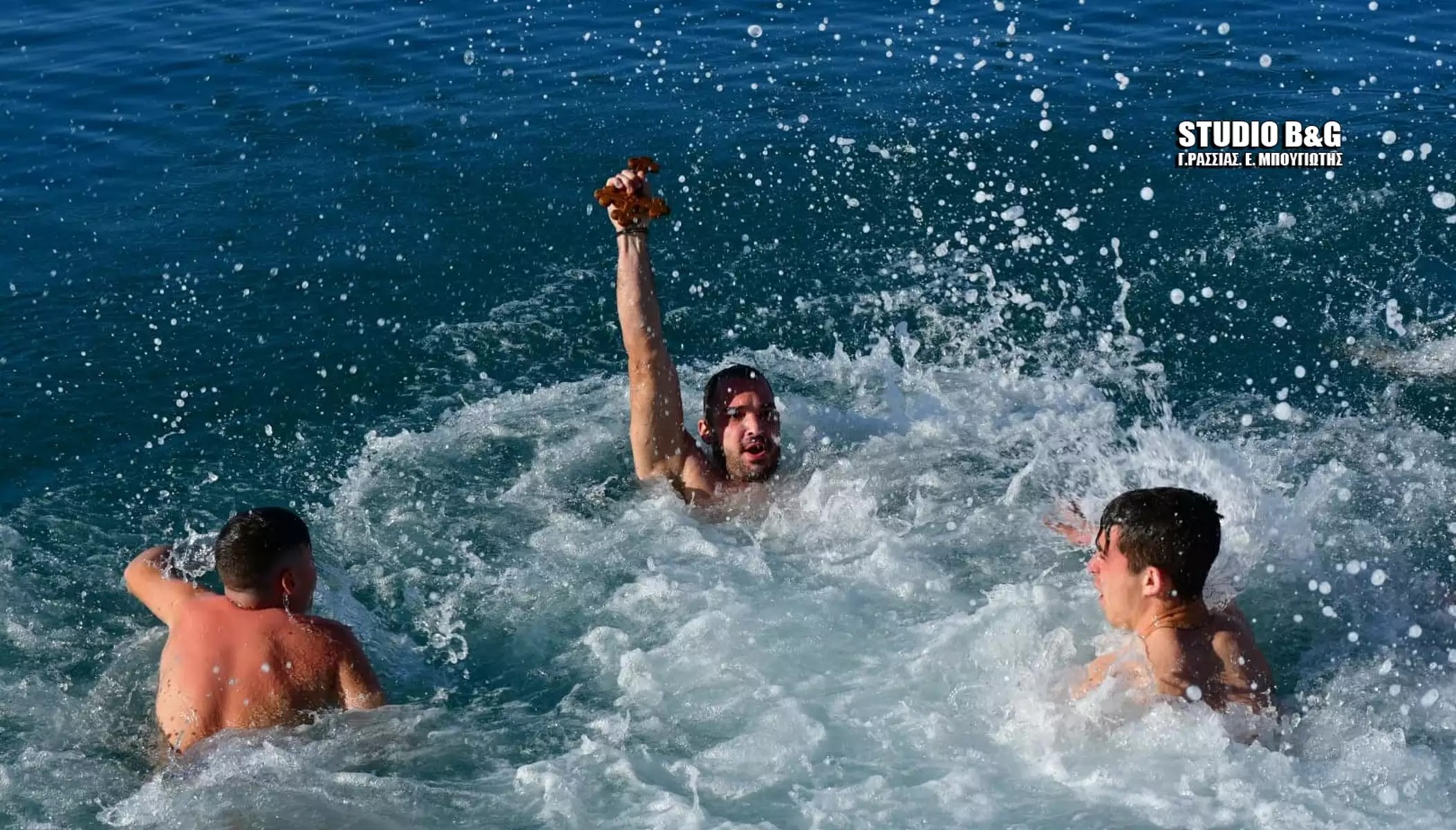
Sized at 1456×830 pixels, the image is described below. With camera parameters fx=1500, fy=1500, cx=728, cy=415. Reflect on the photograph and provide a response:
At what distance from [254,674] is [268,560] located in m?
0.44

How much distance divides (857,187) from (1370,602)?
5.80 meters

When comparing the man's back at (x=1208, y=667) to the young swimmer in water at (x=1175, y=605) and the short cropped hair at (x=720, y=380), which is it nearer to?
the young swimmer in water at (x=1175, y=605)

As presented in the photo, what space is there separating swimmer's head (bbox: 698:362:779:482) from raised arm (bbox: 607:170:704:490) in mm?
181

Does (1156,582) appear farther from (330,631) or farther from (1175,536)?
(330,631)

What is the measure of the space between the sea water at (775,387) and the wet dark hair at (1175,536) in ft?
1.77

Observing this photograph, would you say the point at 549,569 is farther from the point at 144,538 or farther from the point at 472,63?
the point at 472,63

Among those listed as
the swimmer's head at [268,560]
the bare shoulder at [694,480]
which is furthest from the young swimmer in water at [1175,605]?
the swimmer's head at [268,560]

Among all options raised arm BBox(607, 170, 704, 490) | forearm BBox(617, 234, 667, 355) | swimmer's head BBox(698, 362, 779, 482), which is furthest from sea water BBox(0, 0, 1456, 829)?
forearm BBox(617, 234, 667, 355)

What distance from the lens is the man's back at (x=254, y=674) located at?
5.67 metres

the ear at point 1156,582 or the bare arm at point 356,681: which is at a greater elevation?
the ear at point 1156,582

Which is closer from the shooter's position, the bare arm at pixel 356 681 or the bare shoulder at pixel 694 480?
the bare arm at pixel 356 681

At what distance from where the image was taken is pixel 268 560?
5.79 metres

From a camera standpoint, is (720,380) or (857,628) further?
(720,380)

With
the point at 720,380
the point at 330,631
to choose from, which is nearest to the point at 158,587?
the point at 330,631
